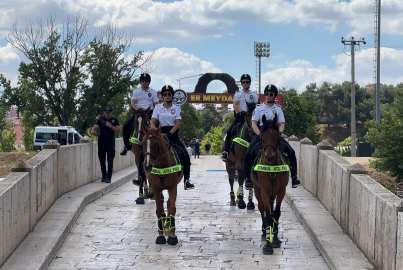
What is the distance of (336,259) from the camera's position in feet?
28.5

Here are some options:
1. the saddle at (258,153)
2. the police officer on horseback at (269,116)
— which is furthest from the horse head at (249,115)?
the saddle at (258,153)

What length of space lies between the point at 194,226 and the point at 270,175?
8.73ft

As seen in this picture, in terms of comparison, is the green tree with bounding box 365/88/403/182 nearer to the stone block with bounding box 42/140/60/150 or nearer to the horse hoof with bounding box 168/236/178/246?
the stone block with bounding box 42/140/60/150

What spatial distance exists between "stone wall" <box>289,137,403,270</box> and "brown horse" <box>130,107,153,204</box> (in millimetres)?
3857

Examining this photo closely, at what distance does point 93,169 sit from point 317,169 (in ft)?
22.7

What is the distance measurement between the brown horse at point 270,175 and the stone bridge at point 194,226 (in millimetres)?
354

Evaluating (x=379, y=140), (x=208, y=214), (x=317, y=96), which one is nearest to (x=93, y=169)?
(x=208, y=214)

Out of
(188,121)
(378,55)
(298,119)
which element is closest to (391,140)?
(378,55)

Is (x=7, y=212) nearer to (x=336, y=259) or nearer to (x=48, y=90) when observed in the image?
(x=336, y=259)

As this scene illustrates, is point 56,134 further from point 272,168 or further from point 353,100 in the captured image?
point 272,168

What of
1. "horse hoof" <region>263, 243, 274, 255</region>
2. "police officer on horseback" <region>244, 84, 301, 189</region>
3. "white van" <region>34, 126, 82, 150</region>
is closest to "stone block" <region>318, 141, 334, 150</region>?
"police officer on horseback" <region>244, 84, 301, 189</region>

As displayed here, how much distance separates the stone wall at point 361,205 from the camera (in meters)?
7.29

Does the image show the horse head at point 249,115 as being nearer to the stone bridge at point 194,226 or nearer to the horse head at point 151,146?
the stone bridge at point 194,226

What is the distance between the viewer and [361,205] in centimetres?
930
